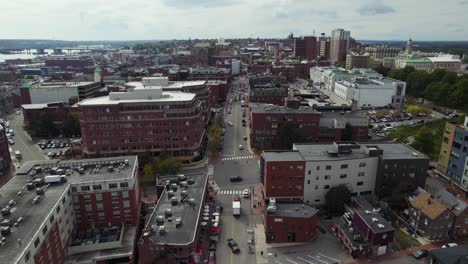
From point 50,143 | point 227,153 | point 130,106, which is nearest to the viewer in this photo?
point 130,106

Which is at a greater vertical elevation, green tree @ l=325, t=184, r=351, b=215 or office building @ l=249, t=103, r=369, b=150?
office building @ l=249, t=103, r=369, b=150

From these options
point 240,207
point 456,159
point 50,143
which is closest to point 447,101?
point 456,159

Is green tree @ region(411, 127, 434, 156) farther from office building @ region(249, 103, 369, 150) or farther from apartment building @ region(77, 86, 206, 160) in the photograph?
apartment building @ region(77, 86, 206, 160)

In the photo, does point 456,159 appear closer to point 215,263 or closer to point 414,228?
point 414,228

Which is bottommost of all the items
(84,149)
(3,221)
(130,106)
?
(84,149)

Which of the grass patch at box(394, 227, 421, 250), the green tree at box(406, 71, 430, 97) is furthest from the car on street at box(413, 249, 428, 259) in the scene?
the green tree at box(406, 71, 430, 97)

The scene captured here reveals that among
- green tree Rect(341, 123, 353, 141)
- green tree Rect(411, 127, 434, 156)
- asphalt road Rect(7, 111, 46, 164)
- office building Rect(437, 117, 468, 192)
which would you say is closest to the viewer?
office building Rect(437, 117, 468, 192)

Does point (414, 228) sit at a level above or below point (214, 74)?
below

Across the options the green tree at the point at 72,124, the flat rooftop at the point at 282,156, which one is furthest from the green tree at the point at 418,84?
the green tree at the point at 72,124
